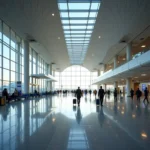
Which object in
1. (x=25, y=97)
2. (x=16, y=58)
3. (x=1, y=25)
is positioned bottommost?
(x=25, y=97)

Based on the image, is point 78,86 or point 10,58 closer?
point 78,86

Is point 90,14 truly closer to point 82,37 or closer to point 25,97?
point 82,37

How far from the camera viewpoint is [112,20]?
65.8ft

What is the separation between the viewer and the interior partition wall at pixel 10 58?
21078 millimetres

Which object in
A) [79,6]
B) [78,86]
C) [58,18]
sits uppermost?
[79,6]

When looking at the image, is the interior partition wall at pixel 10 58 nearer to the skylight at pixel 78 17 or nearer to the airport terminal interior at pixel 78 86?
the airport terminal interior at pixel 78 86

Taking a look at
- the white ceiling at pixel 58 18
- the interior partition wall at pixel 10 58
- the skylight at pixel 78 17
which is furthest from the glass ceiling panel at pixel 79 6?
the interior partition wall at pixel 10 58

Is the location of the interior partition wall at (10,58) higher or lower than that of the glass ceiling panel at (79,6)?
lower

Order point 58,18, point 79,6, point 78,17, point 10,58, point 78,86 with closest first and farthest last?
point 79,6 → point 58,18 → point 78,17 → point 78,86 → point 10,58

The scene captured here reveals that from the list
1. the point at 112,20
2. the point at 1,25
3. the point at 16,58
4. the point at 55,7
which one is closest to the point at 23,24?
the point at 1,25

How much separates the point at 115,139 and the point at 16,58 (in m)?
23.7

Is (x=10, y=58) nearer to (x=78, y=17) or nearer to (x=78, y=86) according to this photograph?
(x=78, y=86)

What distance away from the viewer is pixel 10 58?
942 inches

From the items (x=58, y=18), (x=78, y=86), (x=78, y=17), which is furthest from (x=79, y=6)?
(x=78, y=86)
